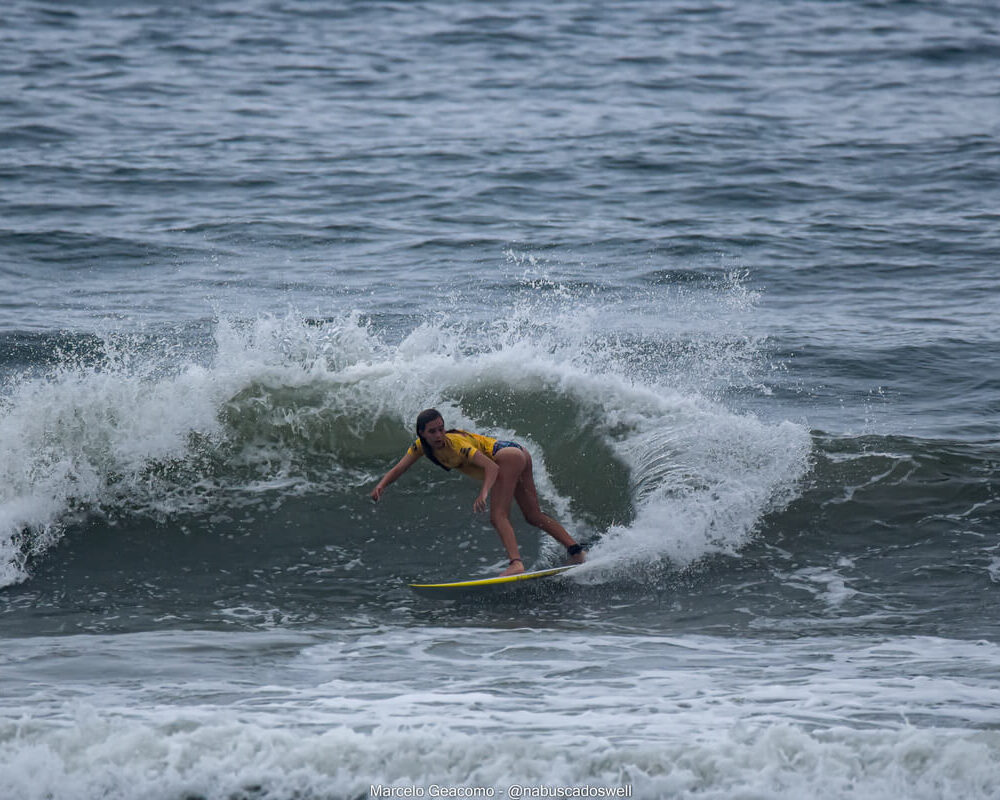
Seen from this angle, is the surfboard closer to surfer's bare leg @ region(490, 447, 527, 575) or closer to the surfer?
the surfer

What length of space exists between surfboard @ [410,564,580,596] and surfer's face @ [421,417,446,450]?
105 centimetres

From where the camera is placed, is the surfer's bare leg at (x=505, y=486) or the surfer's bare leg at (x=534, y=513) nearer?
the surfer's bare leg at (x=505, y=486)

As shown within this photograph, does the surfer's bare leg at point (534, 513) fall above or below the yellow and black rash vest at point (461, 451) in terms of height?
below

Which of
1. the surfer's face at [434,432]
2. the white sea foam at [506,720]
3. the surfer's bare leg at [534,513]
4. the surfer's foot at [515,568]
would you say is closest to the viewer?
the white sea foam at [506,720]

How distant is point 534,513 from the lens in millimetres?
9250

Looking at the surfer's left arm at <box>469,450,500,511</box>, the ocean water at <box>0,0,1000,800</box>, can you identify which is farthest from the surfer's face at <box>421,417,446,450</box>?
the ocean water at <box>0,0,1000,800</box>

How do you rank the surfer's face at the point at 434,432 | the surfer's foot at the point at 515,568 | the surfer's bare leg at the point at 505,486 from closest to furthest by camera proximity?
the surfer's face at the point at 434,432 → the surfer's foot at the point at 515,568 → the surfer's bare leg at the point at 505,486

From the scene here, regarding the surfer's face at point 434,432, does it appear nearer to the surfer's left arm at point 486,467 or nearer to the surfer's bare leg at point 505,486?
the surfer's left arm at point 486,467

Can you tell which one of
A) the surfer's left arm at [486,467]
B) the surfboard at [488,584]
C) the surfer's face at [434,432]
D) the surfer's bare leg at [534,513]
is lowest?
the surfboard at [488,584]

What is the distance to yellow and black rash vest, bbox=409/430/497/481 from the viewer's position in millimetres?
8828

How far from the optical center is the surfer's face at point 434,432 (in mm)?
8617

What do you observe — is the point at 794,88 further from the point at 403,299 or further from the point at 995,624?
the point at 995,624

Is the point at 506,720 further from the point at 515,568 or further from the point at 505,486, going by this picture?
the point at 505,486

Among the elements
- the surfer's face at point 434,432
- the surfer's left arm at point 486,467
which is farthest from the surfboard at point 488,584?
the surfer's face at point 434,432
